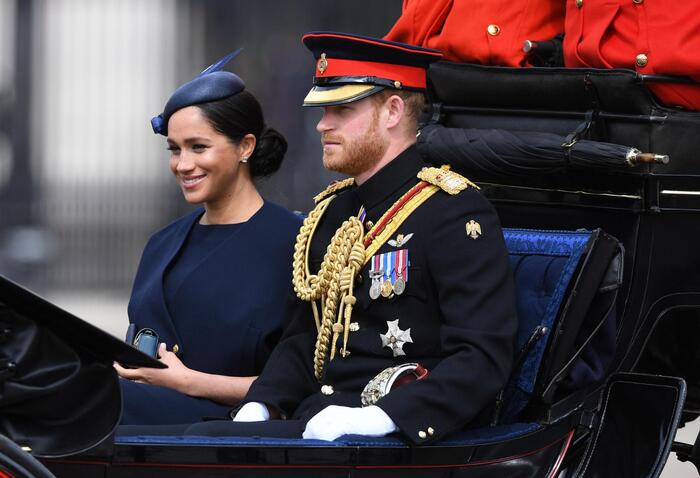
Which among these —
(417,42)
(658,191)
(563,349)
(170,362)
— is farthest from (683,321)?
(170,362)

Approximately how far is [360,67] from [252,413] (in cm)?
79

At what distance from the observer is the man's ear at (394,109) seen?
3.36 meters

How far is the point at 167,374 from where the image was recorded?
3.52 metres

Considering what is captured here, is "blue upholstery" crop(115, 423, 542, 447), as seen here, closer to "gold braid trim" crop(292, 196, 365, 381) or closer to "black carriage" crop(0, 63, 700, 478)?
"black carriage" crop(0, 63, 700, 478)

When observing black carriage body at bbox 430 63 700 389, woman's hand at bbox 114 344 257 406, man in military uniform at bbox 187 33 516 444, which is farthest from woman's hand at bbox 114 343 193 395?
black carriage body at bbox 430 63 700 389

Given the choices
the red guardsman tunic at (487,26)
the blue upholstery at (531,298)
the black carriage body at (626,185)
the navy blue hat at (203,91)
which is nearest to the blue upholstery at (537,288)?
the blue upholstery at (531,298)

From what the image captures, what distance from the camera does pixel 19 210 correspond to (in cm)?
896

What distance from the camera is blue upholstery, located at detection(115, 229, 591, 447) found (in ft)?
10.3

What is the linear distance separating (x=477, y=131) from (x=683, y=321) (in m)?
0.70

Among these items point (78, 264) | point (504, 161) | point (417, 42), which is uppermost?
point (417, 42)

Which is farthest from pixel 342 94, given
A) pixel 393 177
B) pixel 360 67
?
pixel 393 177

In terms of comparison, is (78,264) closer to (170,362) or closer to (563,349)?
(170,362)

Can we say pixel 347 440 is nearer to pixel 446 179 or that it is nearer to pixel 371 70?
pixel 446 179

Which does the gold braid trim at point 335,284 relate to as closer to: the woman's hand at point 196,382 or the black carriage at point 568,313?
the woman's hand at point 196,382
